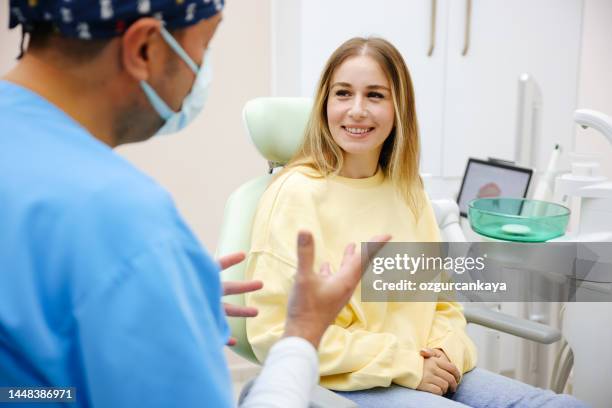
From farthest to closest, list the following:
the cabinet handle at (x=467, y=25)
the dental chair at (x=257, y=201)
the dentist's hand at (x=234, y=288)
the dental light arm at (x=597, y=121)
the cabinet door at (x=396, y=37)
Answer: the cabinet handle at (x=467, y=25), the cabinet door at (x=396, y=37), the dental light arm at (x=597, y=121), the dental chair at (x=257, y=201), the dentist's hand at (x=234, y=288)

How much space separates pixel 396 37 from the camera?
215 centimetres

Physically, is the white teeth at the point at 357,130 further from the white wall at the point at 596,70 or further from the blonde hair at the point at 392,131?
the white wall at the point at 596,70

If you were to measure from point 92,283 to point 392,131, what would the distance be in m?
1.15

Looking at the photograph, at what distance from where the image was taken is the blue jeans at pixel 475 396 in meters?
1.25

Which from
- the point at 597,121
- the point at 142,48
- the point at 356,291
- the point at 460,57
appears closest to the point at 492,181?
the point at 597,121

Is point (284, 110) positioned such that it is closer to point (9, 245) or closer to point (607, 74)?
point (9, 245)

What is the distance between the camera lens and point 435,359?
1.35 metres

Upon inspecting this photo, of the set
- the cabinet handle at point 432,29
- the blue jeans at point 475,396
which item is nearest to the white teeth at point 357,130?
the blue jeans at point 475,396

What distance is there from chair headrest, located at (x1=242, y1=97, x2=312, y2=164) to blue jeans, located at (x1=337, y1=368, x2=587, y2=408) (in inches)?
22.6

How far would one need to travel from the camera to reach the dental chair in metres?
1.39

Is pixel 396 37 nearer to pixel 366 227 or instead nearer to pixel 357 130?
pixel 357 130

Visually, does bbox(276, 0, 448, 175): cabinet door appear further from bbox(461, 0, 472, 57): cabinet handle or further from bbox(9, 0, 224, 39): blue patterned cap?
bbox(9, 0, 224, 39): blue patterned cap

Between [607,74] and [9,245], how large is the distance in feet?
9.32

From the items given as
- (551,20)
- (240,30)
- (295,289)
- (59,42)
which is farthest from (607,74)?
(59,42)
